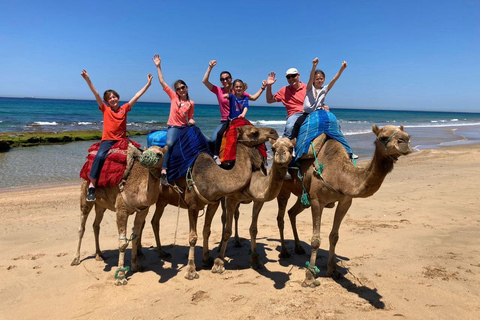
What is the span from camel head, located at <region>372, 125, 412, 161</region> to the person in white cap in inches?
84.7

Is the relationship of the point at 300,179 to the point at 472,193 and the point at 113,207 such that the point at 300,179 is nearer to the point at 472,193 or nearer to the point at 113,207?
the point at 113,207

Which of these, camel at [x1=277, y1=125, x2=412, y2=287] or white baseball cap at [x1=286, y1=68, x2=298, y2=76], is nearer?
camel at [x1=277, y1=125, x2=412, y2=287]

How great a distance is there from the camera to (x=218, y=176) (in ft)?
18.9

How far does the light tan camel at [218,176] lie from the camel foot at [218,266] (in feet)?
1.22

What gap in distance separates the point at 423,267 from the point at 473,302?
47.5 inches

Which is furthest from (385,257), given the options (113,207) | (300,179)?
(113,207)

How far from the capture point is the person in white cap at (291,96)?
647 centimetres

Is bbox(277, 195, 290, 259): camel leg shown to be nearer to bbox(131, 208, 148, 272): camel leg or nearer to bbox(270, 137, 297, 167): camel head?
bbox(270, 137, 297, 167): camel head

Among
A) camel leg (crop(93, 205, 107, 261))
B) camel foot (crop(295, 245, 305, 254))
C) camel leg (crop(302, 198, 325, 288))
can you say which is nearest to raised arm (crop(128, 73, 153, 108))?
camel leg (crop(93, 205, 107, 261))


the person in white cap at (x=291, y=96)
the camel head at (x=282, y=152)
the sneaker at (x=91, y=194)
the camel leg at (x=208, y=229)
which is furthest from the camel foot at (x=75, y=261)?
the person in white cap at (x=291, y=96)

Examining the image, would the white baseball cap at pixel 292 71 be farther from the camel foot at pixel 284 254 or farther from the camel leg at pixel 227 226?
the camel foot at pixel 284 254

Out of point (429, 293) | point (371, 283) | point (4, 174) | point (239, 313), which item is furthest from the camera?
point (4, 174)

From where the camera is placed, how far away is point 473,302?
196 inches

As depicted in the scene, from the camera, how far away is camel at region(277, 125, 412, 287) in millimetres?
4396
